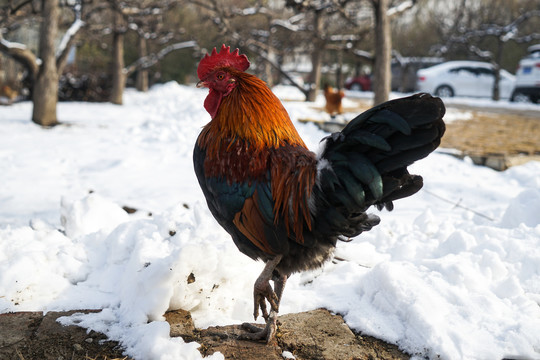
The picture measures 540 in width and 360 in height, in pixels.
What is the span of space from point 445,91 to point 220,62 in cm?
1945

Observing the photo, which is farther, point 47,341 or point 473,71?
point 473,71

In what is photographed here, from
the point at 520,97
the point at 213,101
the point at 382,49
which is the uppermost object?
the point at 382,49

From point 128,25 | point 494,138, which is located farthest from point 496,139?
point 128,25

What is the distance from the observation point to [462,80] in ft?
63.7

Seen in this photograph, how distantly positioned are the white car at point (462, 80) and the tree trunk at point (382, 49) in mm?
12139

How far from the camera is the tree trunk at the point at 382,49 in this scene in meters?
7.69

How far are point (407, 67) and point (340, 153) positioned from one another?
23942 millimetres

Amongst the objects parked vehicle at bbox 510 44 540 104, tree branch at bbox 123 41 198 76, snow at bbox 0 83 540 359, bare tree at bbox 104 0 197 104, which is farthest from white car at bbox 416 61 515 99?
snow at bbox 0 83 540 359

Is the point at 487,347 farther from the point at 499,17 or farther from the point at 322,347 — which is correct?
the point at 499,17

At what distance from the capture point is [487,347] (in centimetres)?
217

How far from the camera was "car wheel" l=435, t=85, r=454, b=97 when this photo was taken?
763 inches

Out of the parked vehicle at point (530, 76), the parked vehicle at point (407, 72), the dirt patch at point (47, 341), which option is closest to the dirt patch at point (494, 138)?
the parked vehicle at point (530, 76)

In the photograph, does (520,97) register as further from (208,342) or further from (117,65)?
(208,342)

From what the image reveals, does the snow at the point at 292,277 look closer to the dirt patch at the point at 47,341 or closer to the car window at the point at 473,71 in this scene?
the dirt patch at the point at 47,341
